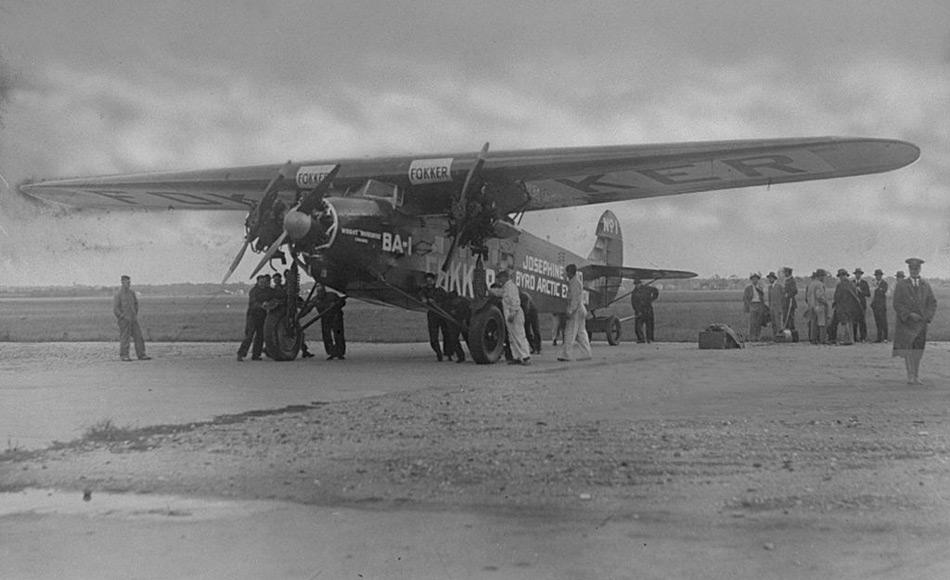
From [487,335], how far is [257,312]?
4.27 meters

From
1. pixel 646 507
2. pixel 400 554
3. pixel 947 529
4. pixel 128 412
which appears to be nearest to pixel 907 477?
pixel 947 529

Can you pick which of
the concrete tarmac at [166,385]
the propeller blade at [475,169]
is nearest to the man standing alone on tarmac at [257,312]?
the concrete tarmac at [166,385]

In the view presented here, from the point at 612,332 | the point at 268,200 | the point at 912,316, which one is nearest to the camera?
the point at 912,316

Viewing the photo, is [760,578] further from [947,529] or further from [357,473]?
[357,473]

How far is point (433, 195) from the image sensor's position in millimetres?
15562

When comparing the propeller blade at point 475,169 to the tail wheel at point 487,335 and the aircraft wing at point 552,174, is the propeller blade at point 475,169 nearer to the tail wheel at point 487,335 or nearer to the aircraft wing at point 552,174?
the aircraft wing at point 552,174

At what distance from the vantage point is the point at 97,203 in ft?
57.5

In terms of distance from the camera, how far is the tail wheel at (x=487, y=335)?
14.5 metres

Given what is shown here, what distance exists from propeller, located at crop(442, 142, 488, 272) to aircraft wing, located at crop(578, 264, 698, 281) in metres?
7.90

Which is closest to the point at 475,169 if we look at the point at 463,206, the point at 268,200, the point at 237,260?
the point at 463,206

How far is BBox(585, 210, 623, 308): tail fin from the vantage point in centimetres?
2316

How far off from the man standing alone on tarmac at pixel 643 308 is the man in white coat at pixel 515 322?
26.0 feet

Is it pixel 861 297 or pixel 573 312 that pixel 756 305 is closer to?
pixel 861 297

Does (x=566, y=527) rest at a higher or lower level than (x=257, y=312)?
lower
